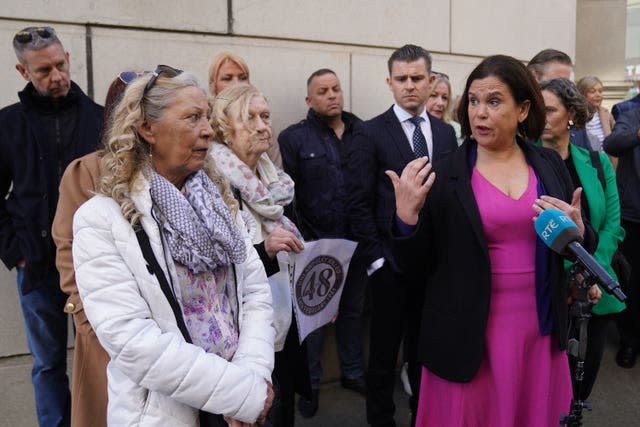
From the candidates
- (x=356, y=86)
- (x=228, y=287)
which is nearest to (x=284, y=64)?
(x=356, y=86)

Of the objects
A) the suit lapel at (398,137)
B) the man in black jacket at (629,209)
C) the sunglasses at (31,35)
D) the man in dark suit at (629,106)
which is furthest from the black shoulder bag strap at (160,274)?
the man in dark suit at (629,106)

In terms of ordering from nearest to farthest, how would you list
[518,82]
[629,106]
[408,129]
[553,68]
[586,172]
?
1. [518,82]
2. [586,172]
3. [408,129]
4. [553,68]
5. [629,106]

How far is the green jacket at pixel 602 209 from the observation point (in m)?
3.21

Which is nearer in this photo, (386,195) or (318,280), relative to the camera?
(318,280)

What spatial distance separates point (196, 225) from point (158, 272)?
200 millimetres

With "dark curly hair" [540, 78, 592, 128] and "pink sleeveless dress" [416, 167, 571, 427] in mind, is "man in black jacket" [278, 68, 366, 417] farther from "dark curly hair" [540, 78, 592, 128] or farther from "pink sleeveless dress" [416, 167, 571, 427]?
"pink sleeveless dress" [416, 167, 571, 427]

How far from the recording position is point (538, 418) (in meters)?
2.53

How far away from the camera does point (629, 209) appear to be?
5.26m

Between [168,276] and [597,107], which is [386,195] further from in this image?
[597,107]

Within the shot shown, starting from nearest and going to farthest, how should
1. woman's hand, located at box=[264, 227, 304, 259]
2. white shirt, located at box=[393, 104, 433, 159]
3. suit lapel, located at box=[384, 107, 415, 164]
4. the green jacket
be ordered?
woman's hand, located at box=[264, 227, 304, 259] < the green jacket < suit lapel, located at box=[384, 107, 415, 164] < white shirt, located at box=[393, 104, 433, 159]

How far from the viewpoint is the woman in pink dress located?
8.15 feet

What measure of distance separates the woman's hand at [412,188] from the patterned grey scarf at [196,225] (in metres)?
0.63

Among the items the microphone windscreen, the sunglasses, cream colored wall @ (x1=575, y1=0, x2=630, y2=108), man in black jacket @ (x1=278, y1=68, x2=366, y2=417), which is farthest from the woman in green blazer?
cream colored wall @ (x1=575, y1=0, x2=630, y2=108)

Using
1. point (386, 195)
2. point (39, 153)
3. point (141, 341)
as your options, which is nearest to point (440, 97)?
point (386, 195)
